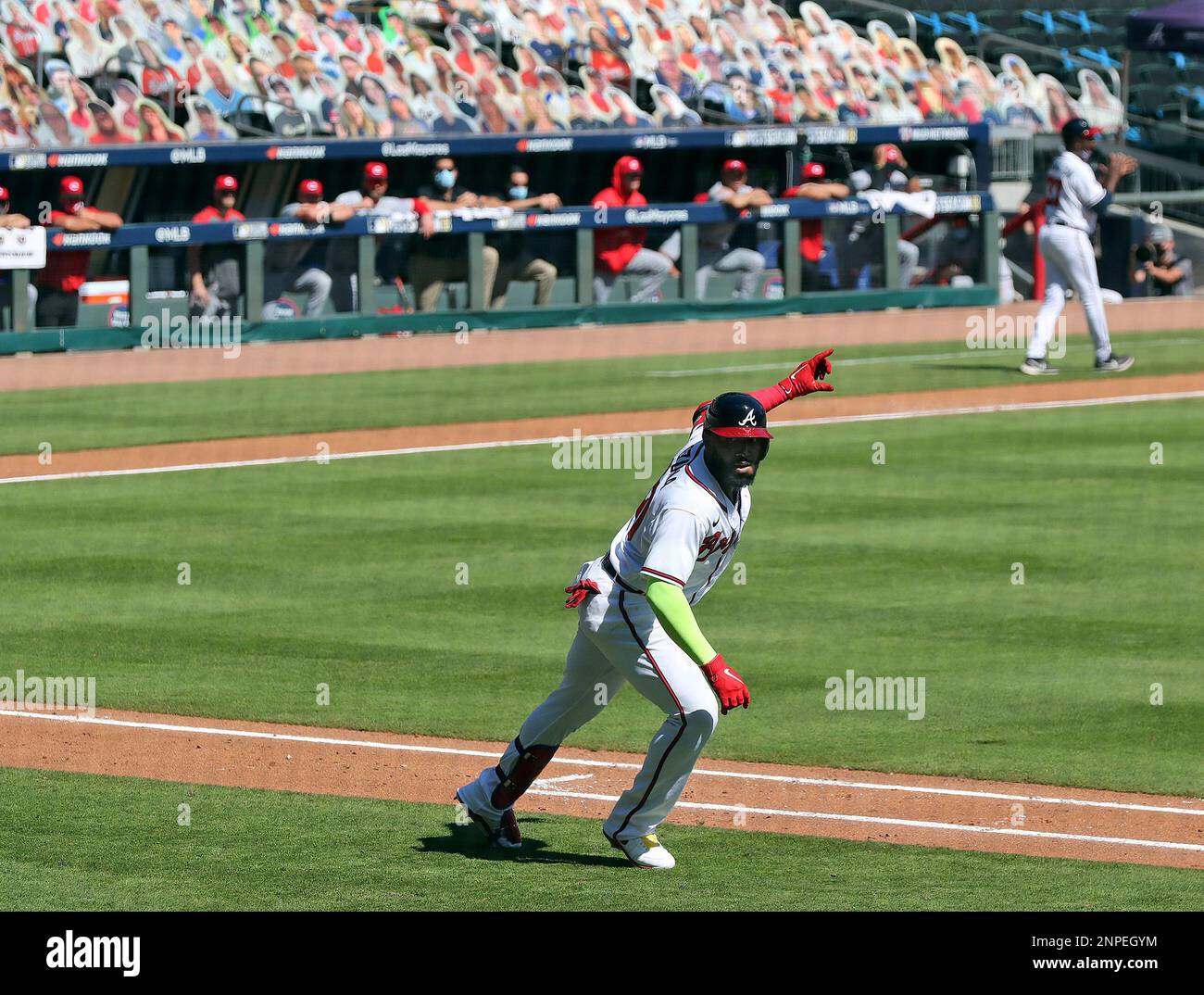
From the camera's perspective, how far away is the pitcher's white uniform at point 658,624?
6.60 m

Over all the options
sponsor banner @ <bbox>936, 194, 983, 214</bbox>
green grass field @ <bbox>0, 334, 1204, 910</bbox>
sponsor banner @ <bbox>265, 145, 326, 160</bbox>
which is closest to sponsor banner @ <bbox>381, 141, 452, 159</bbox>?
sponsor banner @ <bbox>265, 145, 326, 160</bbox>

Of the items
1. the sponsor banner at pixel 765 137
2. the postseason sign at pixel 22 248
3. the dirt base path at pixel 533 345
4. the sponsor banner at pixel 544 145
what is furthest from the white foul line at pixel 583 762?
the sponsor banner at pixel 765 137

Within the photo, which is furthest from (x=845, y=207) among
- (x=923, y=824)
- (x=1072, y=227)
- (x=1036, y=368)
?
(x=923, y=824)

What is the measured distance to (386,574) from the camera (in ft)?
42.2

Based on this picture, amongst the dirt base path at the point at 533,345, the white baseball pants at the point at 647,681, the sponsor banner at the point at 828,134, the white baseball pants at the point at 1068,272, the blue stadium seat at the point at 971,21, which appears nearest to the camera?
the white baseball pants at the point at 647,681

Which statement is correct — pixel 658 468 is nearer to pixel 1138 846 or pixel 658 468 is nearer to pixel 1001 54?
pixel 1138 846

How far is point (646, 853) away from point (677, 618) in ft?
3.10

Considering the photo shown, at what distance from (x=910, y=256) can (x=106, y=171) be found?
469 inches

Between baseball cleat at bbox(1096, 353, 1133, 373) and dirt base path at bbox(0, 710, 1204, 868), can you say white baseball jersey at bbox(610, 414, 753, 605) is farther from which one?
baseball cleat at bbox(1096, 353, 1133, 373)

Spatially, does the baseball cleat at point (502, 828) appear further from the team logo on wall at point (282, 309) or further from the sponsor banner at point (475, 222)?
the team logo on wall at point (282, 309)

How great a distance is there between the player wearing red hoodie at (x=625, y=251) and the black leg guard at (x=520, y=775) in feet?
73.5

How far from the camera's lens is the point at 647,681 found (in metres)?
6.79

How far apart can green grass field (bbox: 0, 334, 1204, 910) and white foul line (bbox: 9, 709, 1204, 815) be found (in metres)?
0.28

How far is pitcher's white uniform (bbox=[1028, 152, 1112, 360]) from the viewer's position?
72.2 feet
